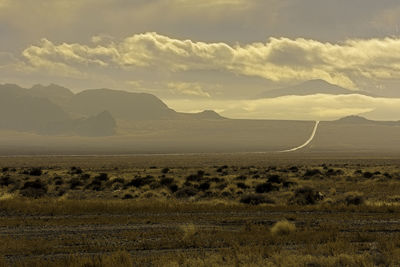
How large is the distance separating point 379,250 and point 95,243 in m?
7.73

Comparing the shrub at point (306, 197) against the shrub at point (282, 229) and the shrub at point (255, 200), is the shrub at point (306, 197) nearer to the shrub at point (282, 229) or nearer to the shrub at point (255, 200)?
the shrub at point (255, 200)

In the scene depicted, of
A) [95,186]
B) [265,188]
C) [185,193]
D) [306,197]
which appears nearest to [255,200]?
[306,197]

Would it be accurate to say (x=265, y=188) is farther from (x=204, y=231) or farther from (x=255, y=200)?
(x=204, y=231)

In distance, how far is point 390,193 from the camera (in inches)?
1139

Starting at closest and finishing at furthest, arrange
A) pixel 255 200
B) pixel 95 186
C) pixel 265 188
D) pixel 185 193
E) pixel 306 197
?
pixel 255 200 → pixel 306 197 → pixel 185 193 → pixel 265 188 → pixel 95 186

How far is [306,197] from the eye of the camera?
24750 mm

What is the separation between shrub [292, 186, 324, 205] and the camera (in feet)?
79.7

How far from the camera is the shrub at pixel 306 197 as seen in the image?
2430cm

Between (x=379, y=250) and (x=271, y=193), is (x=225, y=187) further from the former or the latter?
(x=379, y=250)

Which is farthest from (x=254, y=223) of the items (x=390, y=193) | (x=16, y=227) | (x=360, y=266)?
(x=390, y=193)

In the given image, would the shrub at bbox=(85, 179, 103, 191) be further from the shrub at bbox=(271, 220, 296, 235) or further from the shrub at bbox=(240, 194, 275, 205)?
the shrub at bbox=(271, 220, 296, 235)

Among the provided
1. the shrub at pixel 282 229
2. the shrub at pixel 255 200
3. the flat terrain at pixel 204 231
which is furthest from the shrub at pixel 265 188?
the shrub at pixel 282 229

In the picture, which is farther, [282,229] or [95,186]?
[95,186]

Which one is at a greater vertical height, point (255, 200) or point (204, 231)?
point (255, 200)
